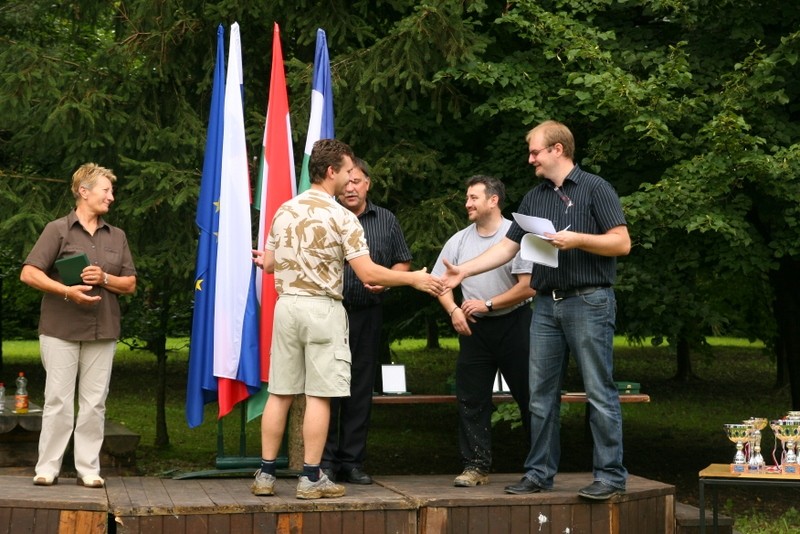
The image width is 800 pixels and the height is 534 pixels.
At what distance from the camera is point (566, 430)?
48.0ft

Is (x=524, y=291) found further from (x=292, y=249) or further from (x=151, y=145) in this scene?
(x=151, y=145)

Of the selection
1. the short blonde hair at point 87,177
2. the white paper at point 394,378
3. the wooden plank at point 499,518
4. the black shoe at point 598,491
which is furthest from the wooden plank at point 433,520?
the short blonde hair at point 87,177

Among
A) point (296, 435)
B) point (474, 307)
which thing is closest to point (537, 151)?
point (474, 307)

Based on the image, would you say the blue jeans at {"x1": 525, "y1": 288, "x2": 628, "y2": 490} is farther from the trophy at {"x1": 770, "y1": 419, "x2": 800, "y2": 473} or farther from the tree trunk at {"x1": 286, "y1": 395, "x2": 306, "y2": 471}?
the tree trunk at {"x1": 286, "y1": 395, "x2": 306, "y2": 471}

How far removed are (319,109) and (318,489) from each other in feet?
7.98

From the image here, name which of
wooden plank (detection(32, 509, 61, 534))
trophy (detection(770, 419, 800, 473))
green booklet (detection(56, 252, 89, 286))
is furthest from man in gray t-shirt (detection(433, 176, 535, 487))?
wooden plank (detection(32, 509, 61, 534))

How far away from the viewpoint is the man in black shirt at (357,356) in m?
6.21

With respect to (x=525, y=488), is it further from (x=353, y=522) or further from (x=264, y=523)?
(x=264, y=523)

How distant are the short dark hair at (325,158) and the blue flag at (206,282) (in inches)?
47.4

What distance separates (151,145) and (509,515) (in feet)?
14.1

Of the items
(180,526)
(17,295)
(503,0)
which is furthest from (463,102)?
(17,295)

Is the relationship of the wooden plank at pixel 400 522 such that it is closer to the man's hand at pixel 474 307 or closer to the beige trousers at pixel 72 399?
A: the man's hand at pixel 474 307

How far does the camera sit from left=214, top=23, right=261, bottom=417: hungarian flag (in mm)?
6430

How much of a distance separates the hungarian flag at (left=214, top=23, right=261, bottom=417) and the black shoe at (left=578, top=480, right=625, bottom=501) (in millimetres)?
2017
